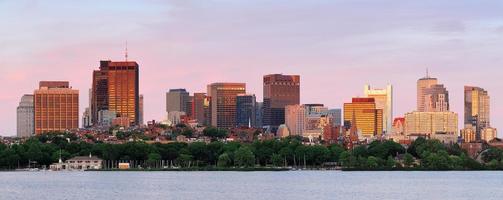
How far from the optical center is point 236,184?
11331 cm

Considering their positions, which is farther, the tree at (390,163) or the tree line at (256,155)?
the tree at (390,163)

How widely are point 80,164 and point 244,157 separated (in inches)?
898

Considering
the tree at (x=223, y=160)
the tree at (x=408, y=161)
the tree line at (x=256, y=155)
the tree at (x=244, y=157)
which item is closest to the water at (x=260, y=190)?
the tree at (x=244, y=157)

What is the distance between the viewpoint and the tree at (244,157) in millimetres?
161875

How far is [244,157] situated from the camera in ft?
534

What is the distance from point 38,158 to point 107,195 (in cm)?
8032

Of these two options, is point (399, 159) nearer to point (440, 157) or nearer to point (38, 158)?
point (440, 157)

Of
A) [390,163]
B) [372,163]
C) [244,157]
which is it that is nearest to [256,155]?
[244,157]

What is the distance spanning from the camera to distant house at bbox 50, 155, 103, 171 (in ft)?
550

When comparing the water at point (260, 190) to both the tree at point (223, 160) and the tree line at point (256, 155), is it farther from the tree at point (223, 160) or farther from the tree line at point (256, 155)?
the tree line at point (256, 155)

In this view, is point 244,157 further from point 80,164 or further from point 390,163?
point 80,164

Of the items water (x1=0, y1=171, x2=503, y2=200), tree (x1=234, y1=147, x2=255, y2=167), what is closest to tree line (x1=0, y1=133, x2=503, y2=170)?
tree (x1=234, y1=147, x2=255, y2=167)

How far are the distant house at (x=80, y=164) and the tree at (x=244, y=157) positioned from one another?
1990cm

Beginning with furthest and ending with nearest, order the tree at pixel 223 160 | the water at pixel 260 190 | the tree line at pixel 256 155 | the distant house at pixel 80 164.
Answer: the distant house at pixel 80 164 < the tree line at pixel 256 155 < the tree at pixel 223 160 < the water at pixel 260 190
